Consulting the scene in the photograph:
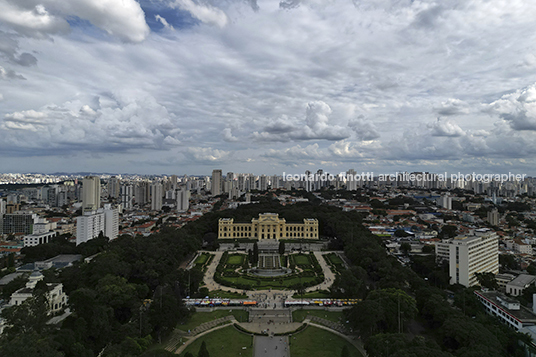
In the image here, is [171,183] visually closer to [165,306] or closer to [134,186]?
[134,186]

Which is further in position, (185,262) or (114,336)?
(185,262)

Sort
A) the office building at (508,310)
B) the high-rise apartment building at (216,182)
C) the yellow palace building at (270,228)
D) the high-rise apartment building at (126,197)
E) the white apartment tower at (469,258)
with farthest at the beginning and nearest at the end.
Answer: the high-rise apartment building at (216,182), the high-rise apartment building at (126,197), the yellow palace building at (270,228), the white apartment tower at (469,258), the office building at (508,310)

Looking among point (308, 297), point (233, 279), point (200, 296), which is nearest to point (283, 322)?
point (308, 297)

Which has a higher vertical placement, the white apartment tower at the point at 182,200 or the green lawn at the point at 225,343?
the white apartment tower at the point at 182,200

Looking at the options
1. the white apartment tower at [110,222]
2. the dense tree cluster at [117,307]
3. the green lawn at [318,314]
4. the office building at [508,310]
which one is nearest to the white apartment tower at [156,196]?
the white apartment tower at [110,222]

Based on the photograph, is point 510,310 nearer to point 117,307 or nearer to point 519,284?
point 519,284

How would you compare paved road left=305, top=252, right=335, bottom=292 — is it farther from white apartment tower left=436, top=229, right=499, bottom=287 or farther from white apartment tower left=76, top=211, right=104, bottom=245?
white apartment tower left=76, top=211, right=104, bottom=245

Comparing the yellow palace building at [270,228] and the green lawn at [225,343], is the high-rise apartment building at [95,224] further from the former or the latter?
the green lawn at [225,343]

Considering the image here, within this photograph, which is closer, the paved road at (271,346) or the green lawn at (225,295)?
the paved road at (271,346)
